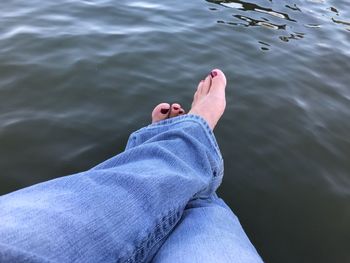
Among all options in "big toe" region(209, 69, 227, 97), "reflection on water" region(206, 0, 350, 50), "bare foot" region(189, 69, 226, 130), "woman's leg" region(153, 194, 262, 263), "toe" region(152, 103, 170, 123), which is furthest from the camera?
"reflection on water" region(206, 0, 350, 50)

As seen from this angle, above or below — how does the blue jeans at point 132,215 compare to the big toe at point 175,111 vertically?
above

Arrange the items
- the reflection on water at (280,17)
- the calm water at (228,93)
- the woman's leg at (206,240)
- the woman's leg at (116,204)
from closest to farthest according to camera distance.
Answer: the woman's leg at (116,204) < the woman's leg at (206,240) < the calm water at (228,93) < the reflection on water at (280,17)

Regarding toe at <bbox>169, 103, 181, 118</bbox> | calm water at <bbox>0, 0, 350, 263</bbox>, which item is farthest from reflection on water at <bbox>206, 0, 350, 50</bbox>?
toe at <bbox>169, 103, 181, 118</bbox>

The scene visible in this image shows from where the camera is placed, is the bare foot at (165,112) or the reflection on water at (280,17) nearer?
the bare foot at (165,112)

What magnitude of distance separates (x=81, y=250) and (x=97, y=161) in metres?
1.00

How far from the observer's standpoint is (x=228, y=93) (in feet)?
7.42

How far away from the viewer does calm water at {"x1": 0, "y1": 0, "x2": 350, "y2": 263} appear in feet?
5.29

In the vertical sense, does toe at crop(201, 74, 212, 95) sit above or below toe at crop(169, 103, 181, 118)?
above

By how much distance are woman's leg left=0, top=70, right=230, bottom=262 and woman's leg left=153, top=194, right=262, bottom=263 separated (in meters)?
0.04

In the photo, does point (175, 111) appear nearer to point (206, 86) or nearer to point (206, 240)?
point (206, 86)

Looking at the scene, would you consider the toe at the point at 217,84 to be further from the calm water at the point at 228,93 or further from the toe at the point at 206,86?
the calm water at the point at 228,93

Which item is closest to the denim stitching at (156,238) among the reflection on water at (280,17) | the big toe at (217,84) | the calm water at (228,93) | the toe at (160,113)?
the calm water at (228,93)

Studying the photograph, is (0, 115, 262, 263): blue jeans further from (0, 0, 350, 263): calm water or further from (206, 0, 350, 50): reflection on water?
(206, 0, 350, 50): reflection on water

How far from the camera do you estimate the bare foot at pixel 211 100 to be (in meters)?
1.72
